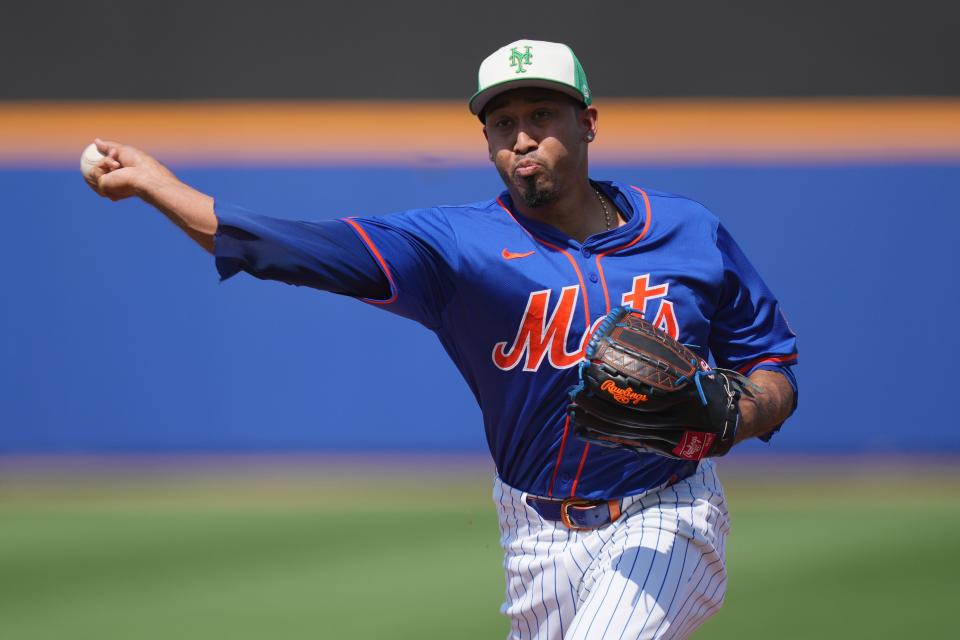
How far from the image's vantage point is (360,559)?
575 cm

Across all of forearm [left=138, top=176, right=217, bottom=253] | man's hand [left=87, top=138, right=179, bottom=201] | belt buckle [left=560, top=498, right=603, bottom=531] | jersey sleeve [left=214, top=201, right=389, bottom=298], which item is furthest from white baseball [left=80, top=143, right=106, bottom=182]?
belt buckle [left=560, top=498, right=603, bottom=531]

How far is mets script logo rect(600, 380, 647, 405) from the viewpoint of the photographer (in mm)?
2471

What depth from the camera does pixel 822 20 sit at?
7391 mm

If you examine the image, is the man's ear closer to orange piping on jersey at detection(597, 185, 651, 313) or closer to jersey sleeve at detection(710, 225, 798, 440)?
orange piping on jersey at detection(597, 185, 651, 313)

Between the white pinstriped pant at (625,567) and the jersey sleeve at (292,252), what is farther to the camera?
the white pinstriped pant at (625,567)

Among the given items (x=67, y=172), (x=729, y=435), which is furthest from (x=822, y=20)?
(x=729, y=435)

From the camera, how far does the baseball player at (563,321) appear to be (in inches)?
107

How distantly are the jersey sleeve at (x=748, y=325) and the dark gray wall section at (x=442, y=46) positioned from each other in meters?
4.64

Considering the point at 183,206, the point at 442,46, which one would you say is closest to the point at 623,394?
the point at 183,206

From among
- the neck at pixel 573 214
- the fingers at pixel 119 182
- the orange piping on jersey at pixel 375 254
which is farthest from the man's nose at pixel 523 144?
the fingers at pixel 119 182

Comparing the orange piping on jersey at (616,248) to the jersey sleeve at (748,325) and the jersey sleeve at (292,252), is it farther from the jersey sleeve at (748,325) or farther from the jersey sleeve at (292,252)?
the jersey sleeve at (292,252)

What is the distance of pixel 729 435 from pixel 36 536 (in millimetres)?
4889

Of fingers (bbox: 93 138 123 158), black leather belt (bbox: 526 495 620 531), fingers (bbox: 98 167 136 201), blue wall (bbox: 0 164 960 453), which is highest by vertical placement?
blue wall (bbox: 0 164 960 453)

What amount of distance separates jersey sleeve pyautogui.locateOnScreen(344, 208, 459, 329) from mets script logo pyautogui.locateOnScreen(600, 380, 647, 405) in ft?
1.88
